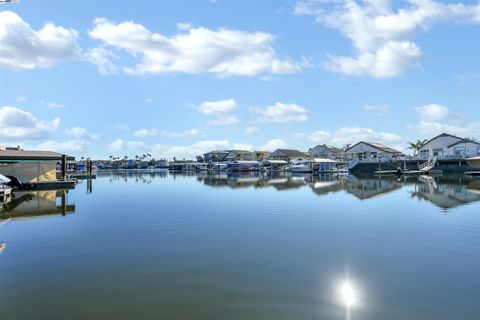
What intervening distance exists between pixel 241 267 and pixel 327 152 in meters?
116

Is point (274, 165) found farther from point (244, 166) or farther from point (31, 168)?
point (31, 168)

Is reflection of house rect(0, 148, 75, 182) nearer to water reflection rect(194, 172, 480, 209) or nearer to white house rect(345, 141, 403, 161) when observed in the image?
water reflection rect(194, 172, 480, 209)

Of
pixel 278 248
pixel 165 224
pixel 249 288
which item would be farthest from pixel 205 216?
pixel 249 288

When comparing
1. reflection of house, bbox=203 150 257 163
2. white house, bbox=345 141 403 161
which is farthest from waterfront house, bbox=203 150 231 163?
white house, bbox=345 141 403 161

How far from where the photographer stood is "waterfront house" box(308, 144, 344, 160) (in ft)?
396

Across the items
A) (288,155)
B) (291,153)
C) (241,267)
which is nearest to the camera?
(241,267)

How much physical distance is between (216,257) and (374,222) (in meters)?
10.2

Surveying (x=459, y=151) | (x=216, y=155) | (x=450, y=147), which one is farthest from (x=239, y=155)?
(x=459, y=151)

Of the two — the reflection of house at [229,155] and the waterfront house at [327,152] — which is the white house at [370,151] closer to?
the waterfront house at [327,152]

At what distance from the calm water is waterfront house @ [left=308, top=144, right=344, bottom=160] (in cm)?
10233

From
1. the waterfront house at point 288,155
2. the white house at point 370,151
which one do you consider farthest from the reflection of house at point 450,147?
the waterfront house at point 288,155

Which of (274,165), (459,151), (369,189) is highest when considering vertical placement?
(459,151)

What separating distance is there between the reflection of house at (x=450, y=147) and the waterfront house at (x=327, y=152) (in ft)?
111

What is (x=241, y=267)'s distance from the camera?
10.4m
